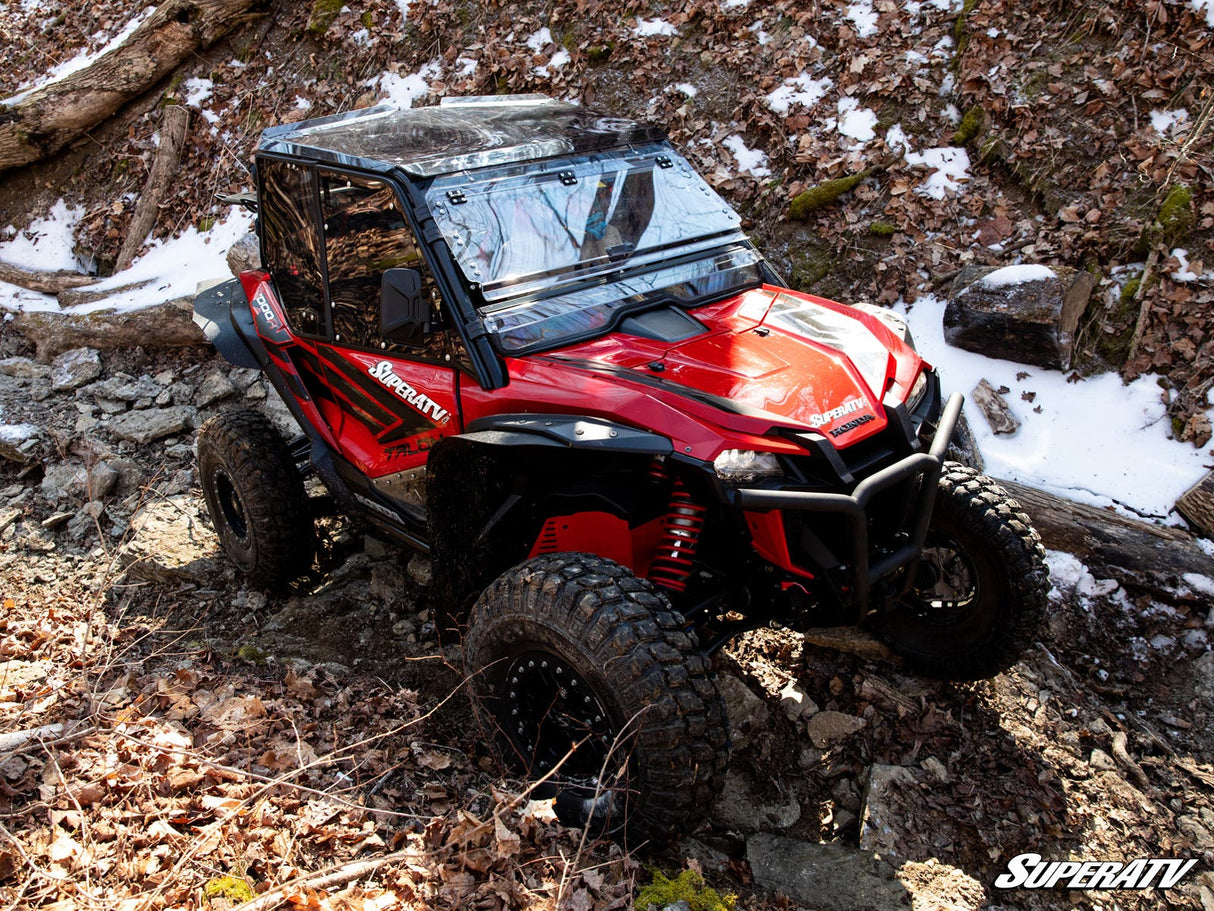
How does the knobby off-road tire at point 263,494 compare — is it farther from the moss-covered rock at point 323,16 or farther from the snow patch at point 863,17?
the moss-covered rock at point 323,16

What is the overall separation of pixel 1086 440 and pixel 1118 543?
66 centimetres

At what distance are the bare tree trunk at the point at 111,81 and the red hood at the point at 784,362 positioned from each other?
279 inches

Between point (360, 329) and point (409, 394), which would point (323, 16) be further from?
point (409, 394)

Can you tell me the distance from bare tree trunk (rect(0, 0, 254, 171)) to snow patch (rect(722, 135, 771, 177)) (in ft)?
16.7

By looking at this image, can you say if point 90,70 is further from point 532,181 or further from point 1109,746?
point 1109,746

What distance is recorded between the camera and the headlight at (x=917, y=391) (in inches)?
130

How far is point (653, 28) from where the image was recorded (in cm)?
705

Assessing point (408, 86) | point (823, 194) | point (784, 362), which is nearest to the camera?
point (784, 362)

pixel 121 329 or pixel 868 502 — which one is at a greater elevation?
pixel 121 329

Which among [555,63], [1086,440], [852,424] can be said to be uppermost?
[555,63]

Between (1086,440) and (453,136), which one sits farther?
(1086,440)

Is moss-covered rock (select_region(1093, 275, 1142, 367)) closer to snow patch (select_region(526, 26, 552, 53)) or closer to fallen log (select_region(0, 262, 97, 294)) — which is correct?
snow patch (select_region(526, 26, 552, 53))

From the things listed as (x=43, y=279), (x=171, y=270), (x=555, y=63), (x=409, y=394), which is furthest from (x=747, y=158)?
(x=43, y=279)

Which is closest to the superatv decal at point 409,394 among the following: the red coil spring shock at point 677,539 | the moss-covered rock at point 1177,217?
the red coil spring shock at point 677,539
